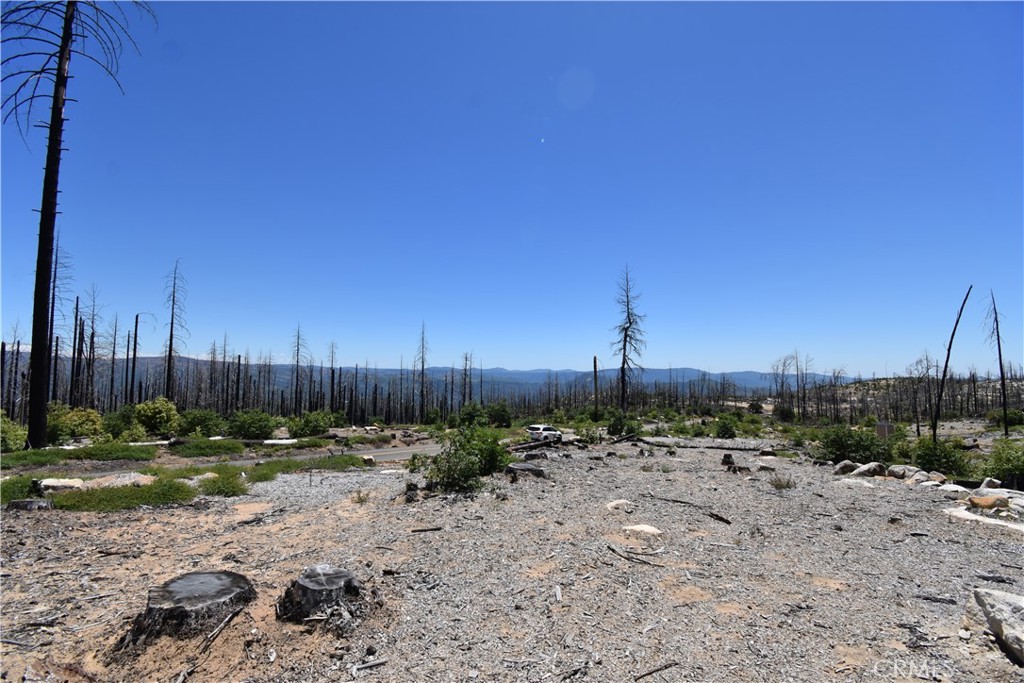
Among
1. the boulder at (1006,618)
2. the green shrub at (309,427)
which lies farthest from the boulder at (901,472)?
the green shrub at (309,427)

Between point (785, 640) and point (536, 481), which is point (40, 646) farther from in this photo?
point (536, 481)

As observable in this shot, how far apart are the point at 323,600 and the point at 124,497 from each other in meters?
7.67

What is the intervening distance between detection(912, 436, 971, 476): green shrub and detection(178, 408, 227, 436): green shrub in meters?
31.8

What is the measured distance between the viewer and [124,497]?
9.63 meters

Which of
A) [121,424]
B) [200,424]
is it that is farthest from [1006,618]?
[200,424]

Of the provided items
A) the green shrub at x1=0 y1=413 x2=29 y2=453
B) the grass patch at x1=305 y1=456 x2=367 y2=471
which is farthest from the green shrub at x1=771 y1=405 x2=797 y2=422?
the green shrub at x1=0 y1=413 x2=29 y2=453

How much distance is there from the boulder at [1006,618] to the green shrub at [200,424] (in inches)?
1173

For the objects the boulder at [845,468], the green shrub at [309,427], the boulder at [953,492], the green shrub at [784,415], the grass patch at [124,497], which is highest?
the grass patch at [124,497]

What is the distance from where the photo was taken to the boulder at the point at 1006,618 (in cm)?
402

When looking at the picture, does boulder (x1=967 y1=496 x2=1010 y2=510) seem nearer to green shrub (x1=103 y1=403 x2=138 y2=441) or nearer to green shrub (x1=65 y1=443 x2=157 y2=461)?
green shrub (x1=65 y1=443 x2=157 y2=461)

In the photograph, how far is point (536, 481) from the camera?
39.1ft

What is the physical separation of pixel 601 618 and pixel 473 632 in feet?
4.20

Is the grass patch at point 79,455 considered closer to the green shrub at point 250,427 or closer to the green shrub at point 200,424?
the green shrub at point 250,427

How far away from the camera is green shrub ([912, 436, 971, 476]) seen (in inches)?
611
